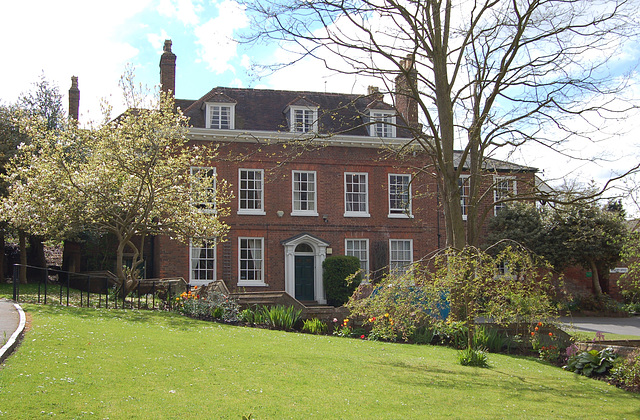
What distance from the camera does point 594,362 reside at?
11.8 metres

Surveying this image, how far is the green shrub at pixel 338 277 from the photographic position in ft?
80.8

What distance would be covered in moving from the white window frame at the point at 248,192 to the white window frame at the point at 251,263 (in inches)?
49.2

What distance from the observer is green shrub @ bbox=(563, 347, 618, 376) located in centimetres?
1160

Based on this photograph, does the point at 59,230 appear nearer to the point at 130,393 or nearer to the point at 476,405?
the point at 130,393

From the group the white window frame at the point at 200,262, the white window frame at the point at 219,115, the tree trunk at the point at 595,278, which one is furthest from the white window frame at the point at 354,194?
the tree trunk at the point at 595,278

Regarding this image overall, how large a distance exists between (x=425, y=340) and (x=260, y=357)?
620 centimetres

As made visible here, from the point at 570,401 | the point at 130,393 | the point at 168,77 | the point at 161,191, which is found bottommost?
the point at 570,401

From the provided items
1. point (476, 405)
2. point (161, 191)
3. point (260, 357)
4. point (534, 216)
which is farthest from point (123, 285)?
point (534, 216)

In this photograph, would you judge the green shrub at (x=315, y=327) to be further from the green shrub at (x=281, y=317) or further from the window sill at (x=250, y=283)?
the window sill at (x=250, y=283)

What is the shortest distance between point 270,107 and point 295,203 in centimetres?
517

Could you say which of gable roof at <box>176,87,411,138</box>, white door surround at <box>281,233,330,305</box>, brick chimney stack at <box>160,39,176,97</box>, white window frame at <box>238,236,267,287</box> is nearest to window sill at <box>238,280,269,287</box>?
white window frame at <box>238,236,267,287</box>

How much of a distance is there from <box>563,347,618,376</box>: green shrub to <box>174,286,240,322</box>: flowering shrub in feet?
30.4

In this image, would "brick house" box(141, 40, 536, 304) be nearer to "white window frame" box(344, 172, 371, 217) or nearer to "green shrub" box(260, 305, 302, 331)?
"white window frame" box(344, 172, 371, 217)

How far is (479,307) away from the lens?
11.8 m
